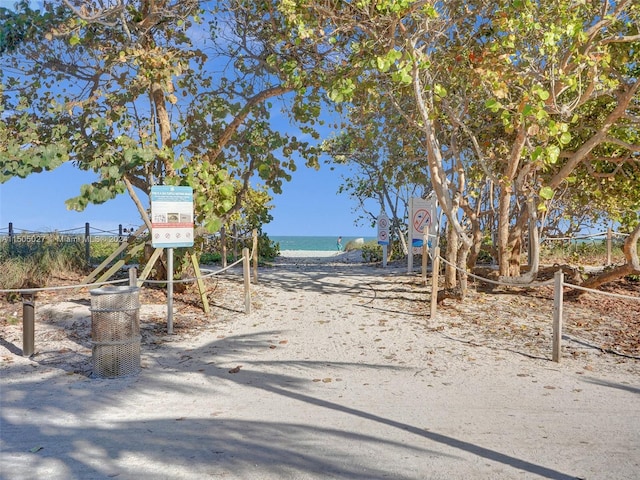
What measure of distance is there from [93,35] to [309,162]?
522 centimetres

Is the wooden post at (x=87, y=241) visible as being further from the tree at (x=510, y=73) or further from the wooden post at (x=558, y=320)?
the wooden post at (x=558, y=320)

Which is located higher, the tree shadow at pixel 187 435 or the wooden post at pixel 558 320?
the wooden post at pixel 558 320

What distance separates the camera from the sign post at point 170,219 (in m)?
8.80

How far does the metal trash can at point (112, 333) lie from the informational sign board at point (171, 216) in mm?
2262

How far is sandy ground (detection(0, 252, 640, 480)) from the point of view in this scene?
3.97m

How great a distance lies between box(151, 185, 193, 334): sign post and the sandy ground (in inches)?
54.8

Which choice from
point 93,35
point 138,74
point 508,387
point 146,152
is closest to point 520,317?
point 508,387

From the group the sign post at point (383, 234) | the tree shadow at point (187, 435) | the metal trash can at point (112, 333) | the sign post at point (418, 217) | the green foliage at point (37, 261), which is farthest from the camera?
the sign post at point (383, 234)

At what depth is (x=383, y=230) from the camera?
60.6 feet

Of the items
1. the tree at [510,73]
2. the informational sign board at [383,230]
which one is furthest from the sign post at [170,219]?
the informational sign board at [383,230]

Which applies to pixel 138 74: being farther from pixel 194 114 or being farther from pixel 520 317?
pixel 520 317

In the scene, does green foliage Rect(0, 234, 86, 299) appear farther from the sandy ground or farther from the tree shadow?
the tree shadow

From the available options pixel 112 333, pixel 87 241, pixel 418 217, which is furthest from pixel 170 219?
pixel 87 241

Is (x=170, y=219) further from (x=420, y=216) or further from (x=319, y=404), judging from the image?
(x=420, y=216)
